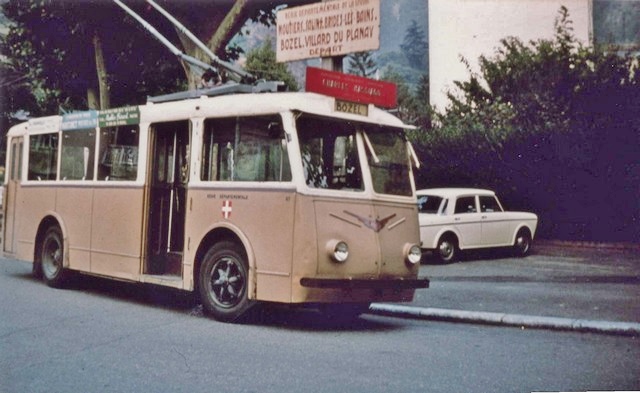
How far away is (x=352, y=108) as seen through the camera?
811 centimetres

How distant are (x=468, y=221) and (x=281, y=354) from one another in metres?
10.9

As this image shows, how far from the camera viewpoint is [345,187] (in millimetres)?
7930

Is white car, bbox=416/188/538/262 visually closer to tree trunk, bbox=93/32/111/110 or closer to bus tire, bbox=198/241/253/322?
bus tire, bbox=198/241/253/322

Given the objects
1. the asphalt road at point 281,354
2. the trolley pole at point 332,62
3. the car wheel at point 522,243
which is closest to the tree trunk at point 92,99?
the asphalt road at point 281,354

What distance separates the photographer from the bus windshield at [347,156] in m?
7.80

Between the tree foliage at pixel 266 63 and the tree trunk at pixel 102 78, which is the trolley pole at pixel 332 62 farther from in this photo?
the tree foliage at pixel 266 63

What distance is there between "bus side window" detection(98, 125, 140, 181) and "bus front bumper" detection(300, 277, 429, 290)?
136 inches

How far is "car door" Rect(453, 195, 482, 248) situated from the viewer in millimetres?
16406

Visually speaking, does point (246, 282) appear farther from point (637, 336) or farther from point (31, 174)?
point (31, 174)

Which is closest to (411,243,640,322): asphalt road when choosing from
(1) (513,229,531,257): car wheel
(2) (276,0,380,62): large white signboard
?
(1) (513,229,531,257): car wheel

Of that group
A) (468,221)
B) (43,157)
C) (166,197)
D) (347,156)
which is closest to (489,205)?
(468,221)

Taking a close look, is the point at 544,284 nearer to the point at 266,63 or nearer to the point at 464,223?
the point at 464,223

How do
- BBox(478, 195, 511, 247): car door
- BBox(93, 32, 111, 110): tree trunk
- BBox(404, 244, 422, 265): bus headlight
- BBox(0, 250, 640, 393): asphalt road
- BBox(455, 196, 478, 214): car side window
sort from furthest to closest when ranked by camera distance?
BBox(93, 32, 111, 110): tree trunk < BBox(478, 195, 511, 247): car door < BBox(455, 196, 478, 214): car side window < BBox(404, 244, 422, 265): bus headlight < BBox(0, 250, 640, 393): asphalt road

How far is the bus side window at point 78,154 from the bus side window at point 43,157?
0.30 metres
